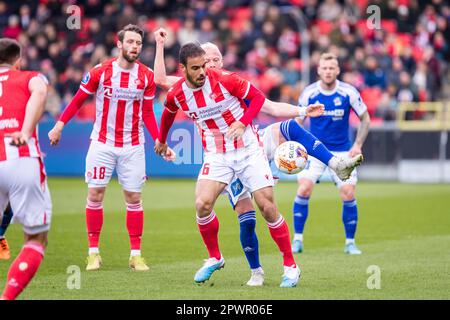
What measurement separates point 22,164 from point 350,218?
236 inches

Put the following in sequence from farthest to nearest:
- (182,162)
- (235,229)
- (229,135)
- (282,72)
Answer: (282,72)
(182,162)
(235,229)
(229,135)

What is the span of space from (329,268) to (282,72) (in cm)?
1595

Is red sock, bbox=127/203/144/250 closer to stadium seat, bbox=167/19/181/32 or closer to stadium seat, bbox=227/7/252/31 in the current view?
stadium seat, bbox=227/7/252/31

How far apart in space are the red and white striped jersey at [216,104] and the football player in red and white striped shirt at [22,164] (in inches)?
69.8

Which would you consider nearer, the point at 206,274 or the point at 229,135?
the point at 229,135

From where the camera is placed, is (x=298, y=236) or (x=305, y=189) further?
(x=305, y=189)

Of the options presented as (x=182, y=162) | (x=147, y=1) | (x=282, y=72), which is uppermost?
(x=147, y=1)

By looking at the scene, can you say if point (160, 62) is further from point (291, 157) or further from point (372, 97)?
point (372, 97)

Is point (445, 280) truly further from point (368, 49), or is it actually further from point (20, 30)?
point (20, 30)

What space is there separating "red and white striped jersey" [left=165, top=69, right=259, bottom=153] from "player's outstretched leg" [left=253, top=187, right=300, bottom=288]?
0.51 meters

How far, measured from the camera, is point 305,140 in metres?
9.48

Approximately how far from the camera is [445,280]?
9.03 metres

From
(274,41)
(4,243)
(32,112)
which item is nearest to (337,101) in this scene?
(4,243)

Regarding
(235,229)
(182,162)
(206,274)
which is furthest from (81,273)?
(182,162)
